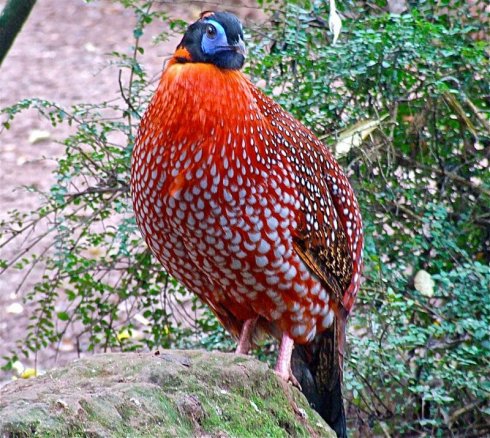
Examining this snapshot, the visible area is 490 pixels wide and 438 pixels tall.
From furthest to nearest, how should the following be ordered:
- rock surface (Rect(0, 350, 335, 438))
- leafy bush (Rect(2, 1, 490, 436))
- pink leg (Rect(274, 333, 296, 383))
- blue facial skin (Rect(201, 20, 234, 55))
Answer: leafy bush (Rect(2, 1, 490, 436)), pink leg (Rect(274, 333, 296, 383)), blue facial skin (Rect(201, 20, 234, 55)), rock surface (Rect(0, 350, 335, 438))

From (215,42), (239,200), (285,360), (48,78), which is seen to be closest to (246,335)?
(285,360)

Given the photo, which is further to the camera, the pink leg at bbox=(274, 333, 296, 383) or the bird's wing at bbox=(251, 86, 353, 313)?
the bird's wing at bbox=(251, 86, 353, 313)

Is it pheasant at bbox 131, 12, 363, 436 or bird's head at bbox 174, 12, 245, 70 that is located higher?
bird's head at bbox 174, 12, 245, 70

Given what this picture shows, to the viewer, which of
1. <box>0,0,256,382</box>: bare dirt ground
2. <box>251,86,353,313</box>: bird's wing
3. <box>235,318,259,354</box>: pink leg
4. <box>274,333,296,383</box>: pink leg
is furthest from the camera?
<box>0,0,256,382</box>: bare dirt ground

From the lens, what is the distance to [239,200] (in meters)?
4.22

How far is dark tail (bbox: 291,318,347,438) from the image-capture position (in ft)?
15.6

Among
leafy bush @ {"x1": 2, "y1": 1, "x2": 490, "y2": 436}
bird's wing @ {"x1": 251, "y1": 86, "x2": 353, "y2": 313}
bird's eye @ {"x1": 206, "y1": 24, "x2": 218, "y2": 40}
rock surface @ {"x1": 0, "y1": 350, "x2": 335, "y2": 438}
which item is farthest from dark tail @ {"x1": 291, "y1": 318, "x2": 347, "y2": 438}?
bird's eye @ {"x1": 206, "y1": 24, "x2": 218, "y2": 40}

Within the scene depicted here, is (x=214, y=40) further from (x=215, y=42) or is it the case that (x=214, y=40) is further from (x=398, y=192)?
(x=398, y=192)

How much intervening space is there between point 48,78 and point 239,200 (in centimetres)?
957

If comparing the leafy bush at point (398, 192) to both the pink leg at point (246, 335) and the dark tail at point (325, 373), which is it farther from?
the pink leg at point (246, 335)

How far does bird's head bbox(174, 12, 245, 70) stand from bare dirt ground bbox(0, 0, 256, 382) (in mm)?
4200

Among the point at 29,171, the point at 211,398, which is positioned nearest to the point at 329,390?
the point at 211,398

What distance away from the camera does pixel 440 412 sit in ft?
18.6

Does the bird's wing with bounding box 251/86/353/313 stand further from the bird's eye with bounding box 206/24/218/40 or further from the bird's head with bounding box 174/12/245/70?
the bird's eye with bounding box 206/24/218/40
